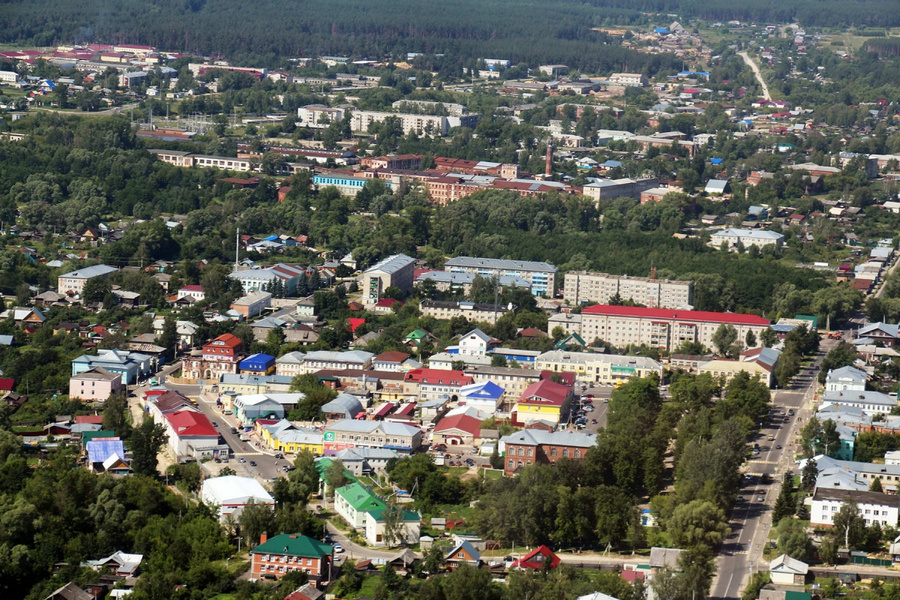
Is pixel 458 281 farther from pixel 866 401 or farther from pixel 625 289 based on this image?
pixel 866 401

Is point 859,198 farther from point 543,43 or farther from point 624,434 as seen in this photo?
point 543,43

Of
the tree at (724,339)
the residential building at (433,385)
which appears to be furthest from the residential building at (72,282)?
the tree at (724,339)

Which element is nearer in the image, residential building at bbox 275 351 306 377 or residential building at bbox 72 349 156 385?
residential building at bbox 72 349 156 385

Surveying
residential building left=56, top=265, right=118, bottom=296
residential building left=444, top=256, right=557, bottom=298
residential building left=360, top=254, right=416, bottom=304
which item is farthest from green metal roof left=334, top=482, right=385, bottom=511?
residential building left=444, top=256, right=557, bottom=298

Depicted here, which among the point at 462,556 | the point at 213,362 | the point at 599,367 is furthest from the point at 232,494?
the point at 599,367

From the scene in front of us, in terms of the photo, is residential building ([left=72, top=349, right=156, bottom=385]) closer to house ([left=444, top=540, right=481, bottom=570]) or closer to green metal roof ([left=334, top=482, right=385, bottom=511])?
green metal roof ([left=334, top=482, right=385, bottom=511])
